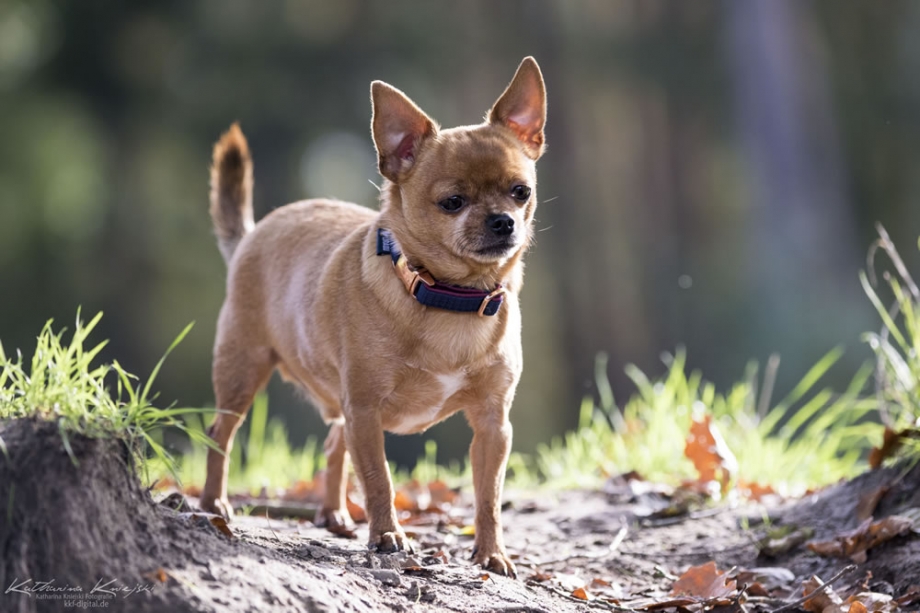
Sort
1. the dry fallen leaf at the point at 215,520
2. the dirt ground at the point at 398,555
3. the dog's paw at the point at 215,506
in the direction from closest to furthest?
the dirt ground at the point at 398,555 → the dry fallen leaf at the point at 215,520 → the dog's paw at the point at 215,506

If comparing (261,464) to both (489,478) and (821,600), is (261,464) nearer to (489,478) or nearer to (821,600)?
(489,478)

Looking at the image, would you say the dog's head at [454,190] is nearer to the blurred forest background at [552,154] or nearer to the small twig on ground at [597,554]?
the small twig on ground at [597,554]

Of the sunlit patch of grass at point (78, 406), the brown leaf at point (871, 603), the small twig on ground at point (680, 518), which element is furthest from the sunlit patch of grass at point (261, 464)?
the brown leaf at point (871, 603)

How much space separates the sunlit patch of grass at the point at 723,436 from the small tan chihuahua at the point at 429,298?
210 cm

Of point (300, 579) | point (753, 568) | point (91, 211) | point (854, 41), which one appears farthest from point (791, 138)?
point (300, 579)

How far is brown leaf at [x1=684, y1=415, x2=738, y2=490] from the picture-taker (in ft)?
17.0

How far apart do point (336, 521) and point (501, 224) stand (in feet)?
4.85

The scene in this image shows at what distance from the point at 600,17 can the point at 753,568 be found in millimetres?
13467

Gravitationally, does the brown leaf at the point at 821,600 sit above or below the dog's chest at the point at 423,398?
below

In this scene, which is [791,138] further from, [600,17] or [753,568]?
[753,568]

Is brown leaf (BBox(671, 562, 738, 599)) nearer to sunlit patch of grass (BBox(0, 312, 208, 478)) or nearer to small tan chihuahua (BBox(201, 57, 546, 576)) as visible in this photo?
small tan chihuahua (BBox(201, 57, 546, 576))

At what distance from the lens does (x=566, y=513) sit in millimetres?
4758

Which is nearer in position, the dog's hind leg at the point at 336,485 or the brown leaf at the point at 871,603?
the brown leaf at the point at 871,603

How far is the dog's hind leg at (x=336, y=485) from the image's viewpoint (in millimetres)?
4207
